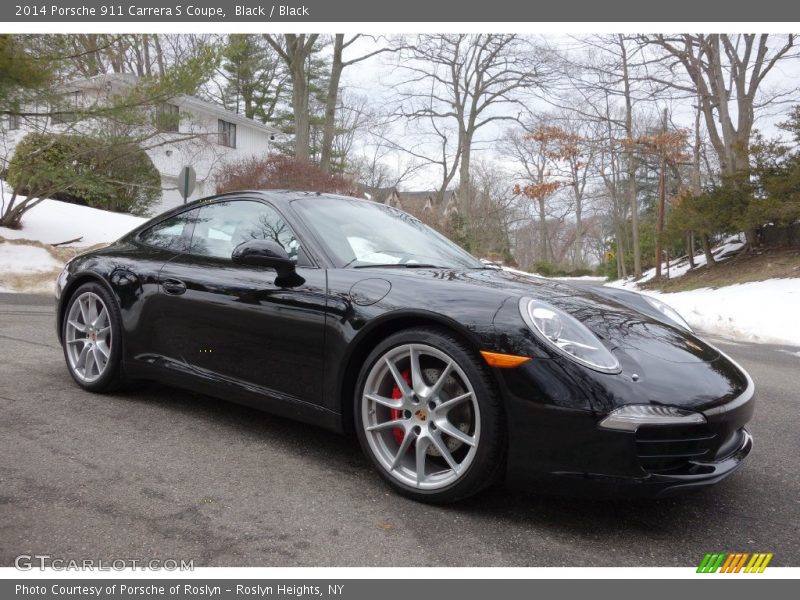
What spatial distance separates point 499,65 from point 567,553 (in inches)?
1178

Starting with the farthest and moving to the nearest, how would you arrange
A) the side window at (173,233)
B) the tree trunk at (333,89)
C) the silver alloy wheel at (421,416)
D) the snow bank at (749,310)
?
the tree trunk at (333,89)
the snow bank at (749,310)
the side window at (173,233)
the silver alloy wheel at (421,416)

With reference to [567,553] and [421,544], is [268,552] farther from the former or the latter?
[567,553]

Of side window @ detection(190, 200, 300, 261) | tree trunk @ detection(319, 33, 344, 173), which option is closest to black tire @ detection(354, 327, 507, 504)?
side window @ detection(190, 200, 300, 261)

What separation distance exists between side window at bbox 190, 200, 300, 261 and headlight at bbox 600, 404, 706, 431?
5.69 feet

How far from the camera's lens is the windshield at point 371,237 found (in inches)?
126

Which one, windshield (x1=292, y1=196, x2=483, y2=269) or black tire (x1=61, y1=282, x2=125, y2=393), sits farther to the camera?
black tire (x1=61, y1=282, x2=125, y2=393)

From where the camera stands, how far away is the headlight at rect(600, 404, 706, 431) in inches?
85.9

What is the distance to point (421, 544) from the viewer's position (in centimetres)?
222

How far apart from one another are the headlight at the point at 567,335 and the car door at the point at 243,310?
971 millimetres

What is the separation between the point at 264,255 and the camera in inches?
116

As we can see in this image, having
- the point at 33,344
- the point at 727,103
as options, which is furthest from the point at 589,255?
the point at 33,344

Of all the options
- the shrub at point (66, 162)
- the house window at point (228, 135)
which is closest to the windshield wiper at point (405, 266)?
the shrub at point (66, 162)

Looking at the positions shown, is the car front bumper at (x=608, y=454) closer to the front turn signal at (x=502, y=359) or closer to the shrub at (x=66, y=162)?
the front turn signal at (x=502, y=359)

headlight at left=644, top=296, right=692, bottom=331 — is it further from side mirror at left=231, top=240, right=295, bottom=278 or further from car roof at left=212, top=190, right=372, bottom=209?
side mirror at left=231, top=240, right=295, bottom=278
